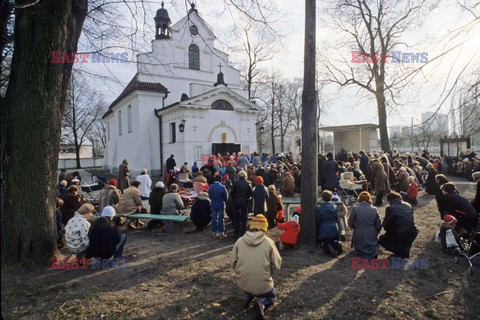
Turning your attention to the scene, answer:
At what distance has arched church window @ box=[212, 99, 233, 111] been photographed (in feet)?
84.1

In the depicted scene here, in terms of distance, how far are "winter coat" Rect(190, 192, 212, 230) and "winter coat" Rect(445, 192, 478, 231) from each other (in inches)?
244

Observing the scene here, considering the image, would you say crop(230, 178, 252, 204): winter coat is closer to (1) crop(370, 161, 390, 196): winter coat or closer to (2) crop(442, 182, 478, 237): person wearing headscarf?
(2) crop(442, 182, 478, 237): person wearing headscarf

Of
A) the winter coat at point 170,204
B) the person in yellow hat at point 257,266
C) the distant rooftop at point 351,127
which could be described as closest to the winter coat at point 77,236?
the winter coat at point 170,204

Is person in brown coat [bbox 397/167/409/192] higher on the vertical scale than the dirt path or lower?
higher

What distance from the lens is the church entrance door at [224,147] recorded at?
25.5m

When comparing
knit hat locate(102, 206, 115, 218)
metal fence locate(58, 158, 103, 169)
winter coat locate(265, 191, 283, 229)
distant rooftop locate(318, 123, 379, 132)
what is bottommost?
winter coat locate(265, 191, 283, 229)

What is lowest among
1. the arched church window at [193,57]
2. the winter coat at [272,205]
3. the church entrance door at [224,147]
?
the winter coat at [272,205]

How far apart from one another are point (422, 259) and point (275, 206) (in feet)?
12.9

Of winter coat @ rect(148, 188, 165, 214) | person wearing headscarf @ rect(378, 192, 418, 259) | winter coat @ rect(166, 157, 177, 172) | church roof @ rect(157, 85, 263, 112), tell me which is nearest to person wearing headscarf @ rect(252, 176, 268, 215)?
person wearing headscarf @ rect(378, 192, 418, 259)

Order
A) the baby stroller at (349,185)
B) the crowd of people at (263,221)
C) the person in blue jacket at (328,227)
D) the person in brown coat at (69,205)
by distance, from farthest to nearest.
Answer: the baby stroller at (349,185), the person in brown coat at (69,205), the person in blue jacket at (328,227), the crowd of people at (263,221)

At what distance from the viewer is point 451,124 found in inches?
258

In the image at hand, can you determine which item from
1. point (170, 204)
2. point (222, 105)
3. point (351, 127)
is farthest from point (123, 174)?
point (351, 127)

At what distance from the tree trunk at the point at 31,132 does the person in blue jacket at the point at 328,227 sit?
18.6 feet

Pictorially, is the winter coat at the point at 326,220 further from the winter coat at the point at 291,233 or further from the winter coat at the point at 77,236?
the winter coat at the point at 77,236
